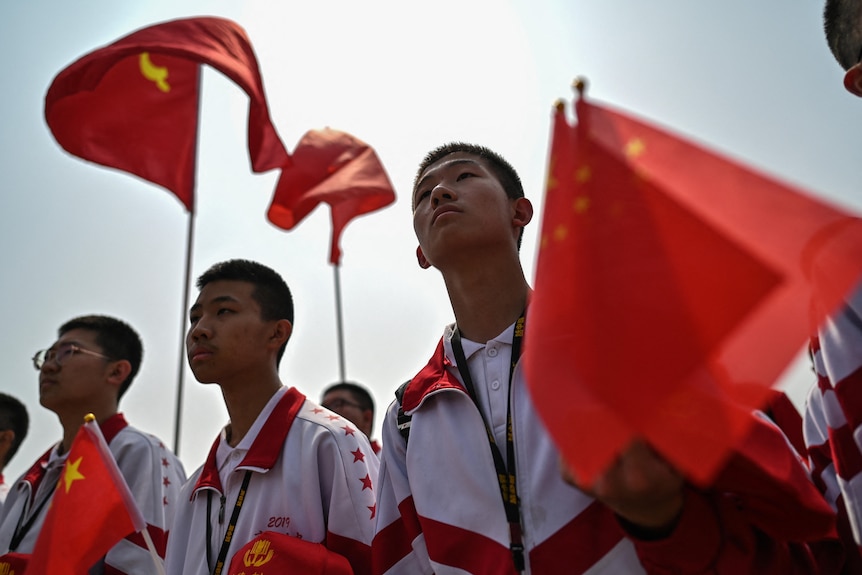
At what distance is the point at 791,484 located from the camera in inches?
58.7

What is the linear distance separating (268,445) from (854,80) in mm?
2609

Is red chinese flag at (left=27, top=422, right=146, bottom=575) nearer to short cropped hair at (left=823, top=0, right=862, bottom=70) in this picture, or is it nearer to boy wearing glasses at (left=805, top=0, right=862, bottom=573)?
boy wearing glasses at (left=805, top=0, right=862, bottom=573)

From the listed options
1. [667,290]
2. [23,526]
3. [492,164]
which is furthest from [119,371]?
[667,290]

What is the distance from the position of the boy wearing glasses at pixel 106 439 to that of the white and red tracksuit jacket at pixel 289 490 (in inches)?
25.3

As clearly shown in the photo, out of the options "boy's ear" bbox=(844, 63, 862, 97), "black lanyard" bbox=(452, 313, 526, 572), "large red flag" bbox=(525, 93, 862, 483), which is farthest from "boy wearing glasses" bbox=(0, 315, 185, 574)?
"boy's ear" bbox=(844, 63, 862, 97)

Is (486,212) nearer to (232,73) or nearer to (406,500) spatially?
(406,500)

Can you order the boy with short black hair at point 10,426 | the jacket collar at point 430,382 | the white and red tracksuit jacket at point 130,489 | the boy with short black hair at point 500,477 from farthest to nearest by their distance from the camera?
the boy with short black hair at point 10,426 < the white and red tracksuit jacket at point 130,489 < the jacket collar at point 430,382 < the boy with short black hair at point 500,477

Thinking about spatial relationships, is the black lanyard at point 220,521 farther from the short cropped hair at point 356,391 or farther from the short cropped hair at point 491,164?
the short cropped hair at point 356,391

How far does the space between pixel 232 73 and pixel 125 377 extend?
265 centimetres

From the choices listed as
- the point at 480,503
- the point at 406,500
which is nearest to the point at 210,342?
the point at 406,500

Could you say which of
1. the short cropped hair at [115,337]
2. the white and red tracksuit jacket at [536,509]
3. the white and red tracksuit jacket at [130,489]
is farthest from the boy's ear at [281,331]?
the short cropped hair at [115,337]

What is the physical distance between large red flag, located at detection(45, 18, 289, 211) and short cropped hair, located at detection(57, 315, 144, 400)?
1357mm

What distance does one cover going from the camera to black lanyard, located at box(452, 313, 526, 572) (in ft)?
6.38

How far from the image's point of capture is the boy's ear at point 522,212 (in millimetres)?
2842
